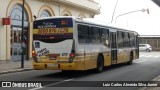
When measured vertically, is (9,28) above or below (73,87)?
above

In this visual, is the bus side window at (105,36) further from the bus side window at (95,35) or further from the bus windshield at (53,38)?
the bus windshield at (53,38)

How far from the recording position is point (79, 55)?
19062 millimetres

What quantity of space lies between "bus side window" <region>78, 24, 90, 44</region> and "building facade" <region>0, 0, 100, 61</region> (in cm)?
718

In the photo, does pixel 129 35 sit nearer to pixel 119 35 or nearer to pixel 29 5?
pixel 119 35

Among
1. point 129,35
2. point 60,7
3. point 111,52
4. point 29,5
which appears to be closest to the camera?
point 111,52

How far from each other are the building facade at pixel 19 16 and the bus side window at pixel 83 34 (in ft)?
23.6

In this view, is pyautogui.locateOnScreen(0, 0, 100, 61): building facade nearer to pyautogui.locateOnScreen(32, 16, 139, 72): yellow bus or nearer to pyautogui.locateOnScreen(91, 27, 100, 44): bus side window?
pyautogui.locateOnScreen(91, 27, 100, 44): bus side window

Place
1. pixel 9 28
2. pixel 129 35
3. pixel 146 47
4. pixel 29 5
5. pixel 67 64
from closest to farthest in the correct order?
1. pixel 67 64
2. pixel 129 35
3. pixel 9 28
4. pixel 29 5
5. pixel 146 47

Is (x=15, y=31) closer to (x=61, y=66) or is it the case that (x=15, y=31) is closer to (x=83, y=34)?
(x=83, y=34)

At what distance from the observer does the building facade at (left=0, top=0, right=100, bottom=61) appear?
103ft

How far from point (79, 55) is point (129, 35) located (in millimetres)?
11469

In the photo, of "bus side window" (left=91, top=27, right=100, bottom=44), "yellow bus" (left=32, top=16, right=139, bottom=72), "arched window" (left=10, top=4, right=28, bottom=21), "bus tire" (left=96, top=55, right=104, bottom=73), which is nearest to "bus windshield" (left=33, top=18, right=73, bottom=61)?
"yellow bus" (left=32, top=16, right=139, bottom=72)

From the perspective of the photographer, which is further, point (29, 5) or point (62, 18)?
point (29, 5)

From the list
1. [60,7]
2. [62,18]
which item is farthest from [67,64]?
[60,7]
